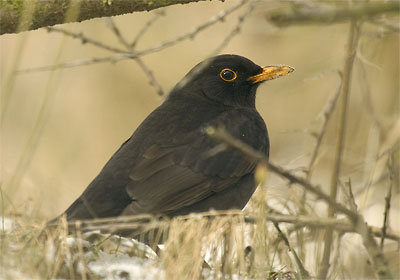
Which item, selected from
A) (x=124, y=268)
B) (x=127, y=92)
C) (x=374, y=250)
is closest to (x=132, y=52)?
(x=124, y=268)

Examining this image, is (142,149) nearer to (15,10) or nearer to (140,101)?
(15,10)

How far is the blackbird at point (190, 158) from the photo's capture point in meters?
4.64

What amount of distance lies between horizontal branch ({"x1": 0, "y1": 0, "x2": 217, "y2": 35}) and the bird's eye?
1.42 metres

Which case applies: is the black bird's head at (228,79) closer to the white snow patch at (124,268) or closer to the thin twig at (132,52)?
the thin twig at (132,52)

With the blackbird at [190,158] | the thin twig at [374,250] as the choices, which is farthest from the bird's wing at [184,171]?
the thin twig at [374,250]

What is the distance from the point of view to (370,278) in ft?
16.4

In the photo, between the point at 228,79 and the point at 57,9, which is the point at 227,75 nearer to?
the point at 228,79

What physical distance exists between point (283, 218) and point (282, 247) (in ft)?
4.59

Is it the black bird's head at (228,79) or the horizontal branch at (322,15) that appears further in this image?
the black bird's head at (228,79)

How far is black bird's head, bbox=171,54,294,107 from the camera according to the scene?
5.57 metres

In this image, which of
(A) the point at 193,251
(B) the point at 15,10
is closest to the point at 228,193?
(A) the point at 193,251

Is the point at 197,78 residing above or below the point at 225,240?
above

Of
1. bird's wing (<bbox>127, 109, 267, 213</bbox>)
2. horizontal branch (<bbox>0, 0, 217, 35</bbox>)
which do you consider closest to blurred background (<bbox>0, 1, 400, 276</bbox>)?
bird's wing (<bbox>127, 109, 267, 213</bbox>)

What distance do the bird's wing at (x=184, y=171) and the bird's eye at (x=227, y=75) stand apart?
0.61m
